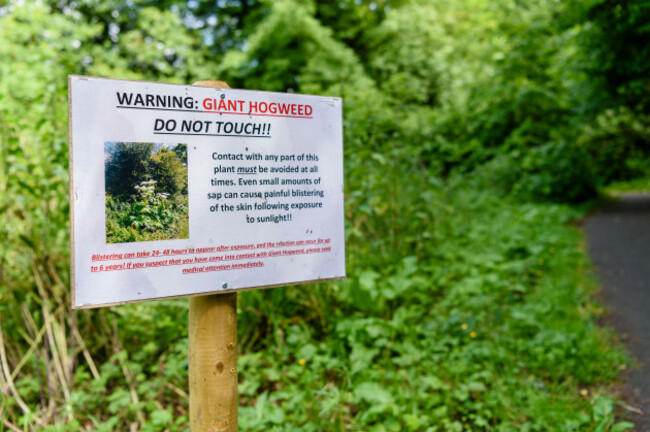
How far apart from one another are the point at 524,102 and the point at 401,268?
26.9 ft

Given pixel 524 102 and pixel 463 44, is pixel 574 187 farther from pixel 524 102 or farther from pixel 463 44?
pixel 463 44

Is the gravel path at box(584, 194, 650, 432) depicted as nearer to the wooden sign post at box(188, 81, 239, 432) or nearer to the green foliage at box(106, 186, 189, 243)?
the wooden sign post at box(188, 81, 239, 432)

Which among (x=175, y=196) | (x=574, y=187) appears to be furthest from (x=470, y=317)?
(x=574, y=187)

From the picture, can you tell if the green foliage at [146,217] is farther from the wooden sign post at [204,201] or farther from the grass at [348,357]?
the grass at [348,357]

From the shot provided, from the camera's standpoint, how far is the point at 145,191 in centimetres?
165

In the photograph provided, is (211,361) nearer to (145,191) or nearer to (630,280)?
(145,191)

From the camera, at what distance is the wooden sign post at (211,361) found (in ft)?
5.97

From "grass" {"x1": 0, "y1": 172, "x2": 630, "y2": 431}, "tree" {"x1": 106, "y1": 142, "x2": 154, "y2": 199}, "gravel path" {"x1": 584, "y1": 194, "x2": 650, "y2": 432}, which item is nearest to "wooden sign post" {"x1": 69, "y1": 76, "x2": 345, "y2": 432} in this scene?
"tree" {"x1": 106, "y1": 142, "x2": 154, "y2": 199}

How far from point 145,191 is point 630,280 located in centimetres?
505

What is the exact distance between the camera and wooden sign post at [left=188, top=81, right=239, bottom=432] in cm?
182

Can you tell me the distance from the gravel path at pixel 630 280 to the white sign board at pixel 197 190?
82.6 inches

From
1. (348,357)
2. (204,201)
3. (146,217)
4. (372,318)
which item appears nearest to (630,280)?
(372,318)

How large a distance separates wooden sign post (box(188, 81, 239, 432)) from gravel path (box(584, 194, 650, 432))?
2.14 metres

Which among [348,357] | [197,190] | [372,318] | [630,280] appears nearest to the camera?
[197,190]
